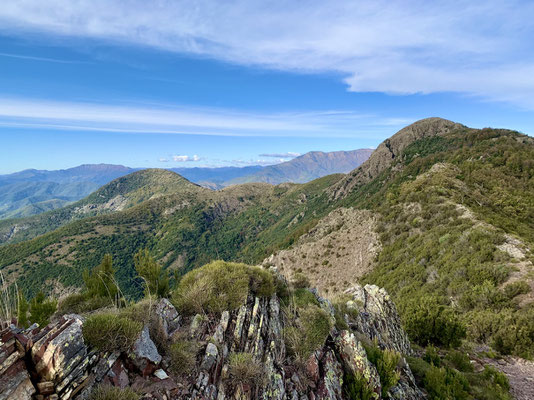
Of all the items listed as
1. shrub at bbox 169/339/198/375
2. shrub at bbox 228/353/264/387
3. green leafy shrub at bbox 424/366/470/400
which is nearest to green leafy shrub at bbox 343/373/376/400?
shrub at bbox 228/353/264/387

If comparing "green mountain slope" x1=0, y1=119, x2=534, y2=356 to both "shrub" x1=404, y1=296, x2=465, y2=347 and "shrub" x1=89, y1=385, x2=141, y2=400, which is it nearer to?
"shrub" x1=404, y1=296, x2=465, y2=347

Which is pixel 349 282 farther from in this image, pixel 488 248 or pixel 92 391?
Result: pixel 92 391

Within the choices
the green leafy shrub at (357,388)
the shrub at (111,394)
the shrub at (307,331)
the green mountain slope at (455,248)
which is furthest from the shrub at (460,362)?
the shrub at (111,394)

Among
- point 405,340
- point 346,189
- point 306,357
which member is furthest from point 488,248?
point 346,189

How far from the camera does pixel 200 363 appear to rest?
6.92 meters

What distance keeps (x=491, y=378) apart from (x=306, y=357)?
10530 millimetres

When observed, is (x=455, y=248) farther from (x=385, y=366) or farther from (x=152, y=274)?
(x=152, y=274)

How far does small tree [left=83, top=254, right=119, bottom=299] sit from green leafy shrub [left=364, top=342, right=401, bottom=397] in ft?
36.6

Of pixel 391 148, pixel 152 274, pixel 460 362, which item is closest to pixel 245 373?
pixel 152 274

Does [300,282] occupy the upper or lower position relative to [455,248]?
upper

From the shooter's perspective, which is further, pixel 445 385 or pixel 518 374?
pixel 518 374

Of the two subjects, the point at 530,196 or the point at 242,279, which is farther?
the point at 530,196

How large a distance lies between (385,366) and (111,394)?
8.54m

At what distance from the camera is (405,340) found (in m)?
14.8
